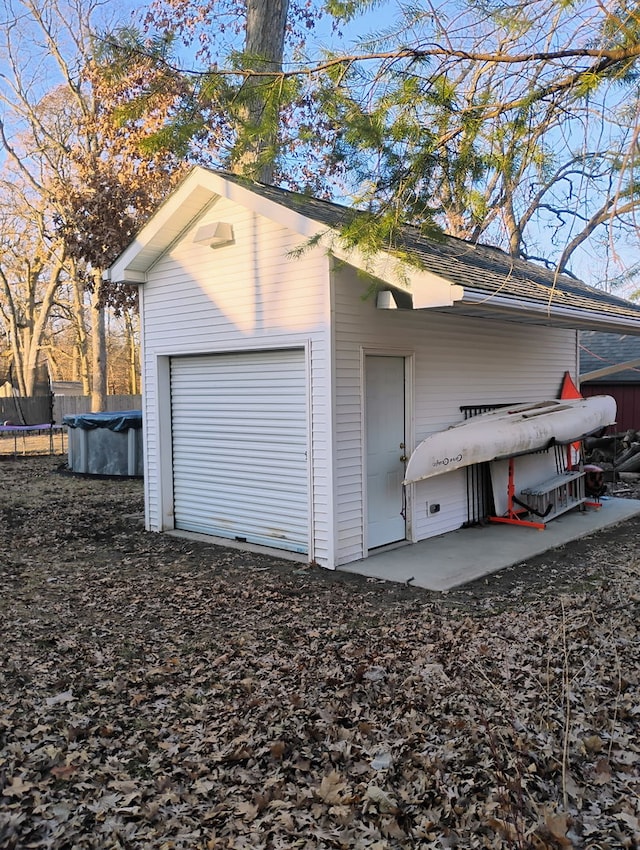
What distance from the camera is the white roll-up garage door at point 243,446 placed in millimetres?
7504

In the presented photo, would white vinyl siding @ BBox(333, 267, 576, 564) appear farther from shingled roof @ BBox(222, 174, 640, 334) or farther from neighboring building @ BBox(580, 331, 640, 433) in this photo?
neighboring building @ BBox(580, 331, 640, 433)

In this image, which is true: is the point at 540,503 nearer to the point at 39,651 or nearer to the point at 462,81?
the point at 462,81

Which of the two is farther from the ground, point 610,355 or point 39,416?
point 610,355

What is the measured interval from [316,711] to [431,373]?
5.09 meters

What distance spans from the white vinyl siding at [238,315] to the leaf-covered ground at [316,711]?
1.73 m

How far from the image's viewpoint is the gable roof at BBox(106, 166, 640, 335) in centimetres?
606

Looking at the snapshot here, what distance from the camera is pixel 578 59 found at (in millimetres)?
4469

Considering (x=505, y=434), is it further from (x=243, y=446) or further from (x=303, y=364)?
(x=243, y=446)

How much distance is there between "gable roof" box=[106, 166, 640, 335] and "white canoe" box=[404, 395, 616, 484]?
1.29 metres

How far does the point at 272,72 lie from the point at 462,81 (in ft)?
4.46

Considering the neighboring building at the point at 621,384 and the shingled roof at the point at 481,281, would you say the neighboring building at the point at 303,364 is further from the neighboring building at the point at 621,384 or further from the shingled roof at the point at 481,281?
the neighboring building at the point at 621,384

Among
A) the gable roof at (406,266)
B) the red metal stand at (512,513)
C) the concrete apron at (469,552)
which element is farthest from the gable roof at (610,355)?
the red metal stand at (512,513)

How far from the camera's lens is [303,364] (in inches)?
291

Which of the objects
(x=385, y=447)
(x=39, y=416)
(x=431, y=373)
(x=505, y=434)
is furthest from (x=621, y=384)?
(x=39, y=416)
